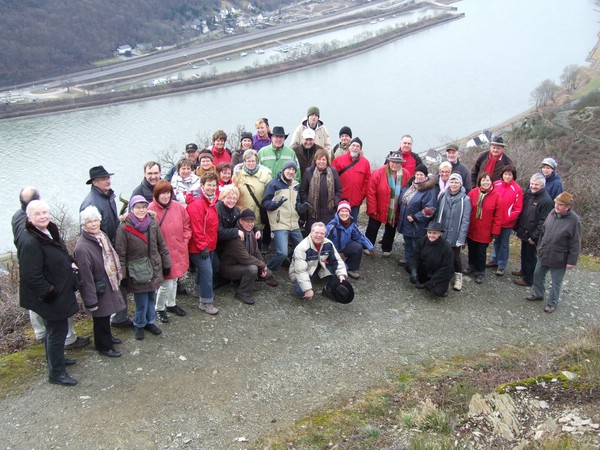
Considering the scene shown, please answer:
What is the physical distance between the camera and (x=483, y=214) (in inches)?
274

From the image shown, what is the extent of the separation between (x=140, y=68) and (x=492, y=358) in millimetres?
71472

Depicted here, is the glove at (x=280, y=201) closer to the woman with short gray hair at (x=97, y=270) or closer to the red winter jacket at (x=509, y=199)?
the woman with short gray hair at (x=97, y=270)

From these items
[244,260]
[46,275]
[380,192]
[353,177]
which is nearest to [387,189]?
[380,192]

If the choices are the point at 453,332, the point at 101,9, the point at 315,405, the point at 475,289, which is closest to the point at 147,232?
the point at 315,405

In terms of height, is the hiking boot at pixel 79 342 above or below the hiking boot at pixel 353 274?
above

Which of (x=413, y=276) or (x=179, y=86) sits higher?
(x=179, y=86)

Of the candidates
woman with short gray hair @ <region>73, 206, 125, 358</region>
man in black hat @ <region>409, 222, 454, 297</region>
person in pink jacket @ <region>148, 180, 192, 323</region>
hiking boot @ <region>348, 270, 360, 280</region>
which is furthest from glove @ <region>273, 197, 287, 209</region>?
woman with short gray hair @ <region>73, 206, 125, 358</region>

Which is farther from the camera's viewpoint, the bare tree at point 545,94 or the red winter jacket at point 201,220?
the bare tree at point 545,94

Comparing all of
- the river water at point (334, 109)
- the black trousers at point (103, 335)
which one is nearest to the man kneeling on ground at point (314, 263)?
the black trousers at point (103, 335)

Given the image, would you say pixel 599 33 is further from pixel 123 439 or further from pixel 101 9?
pixel 123 439

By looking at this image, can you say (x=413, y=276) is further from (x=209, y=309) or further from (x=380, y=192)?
(x=209, y=309)

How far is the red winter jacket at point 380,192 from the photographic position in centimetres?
716

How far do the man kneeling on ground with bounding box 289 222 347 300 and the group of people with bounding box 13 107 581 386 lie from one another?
17 millimetres

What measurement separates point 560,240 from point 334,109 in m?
46.1
